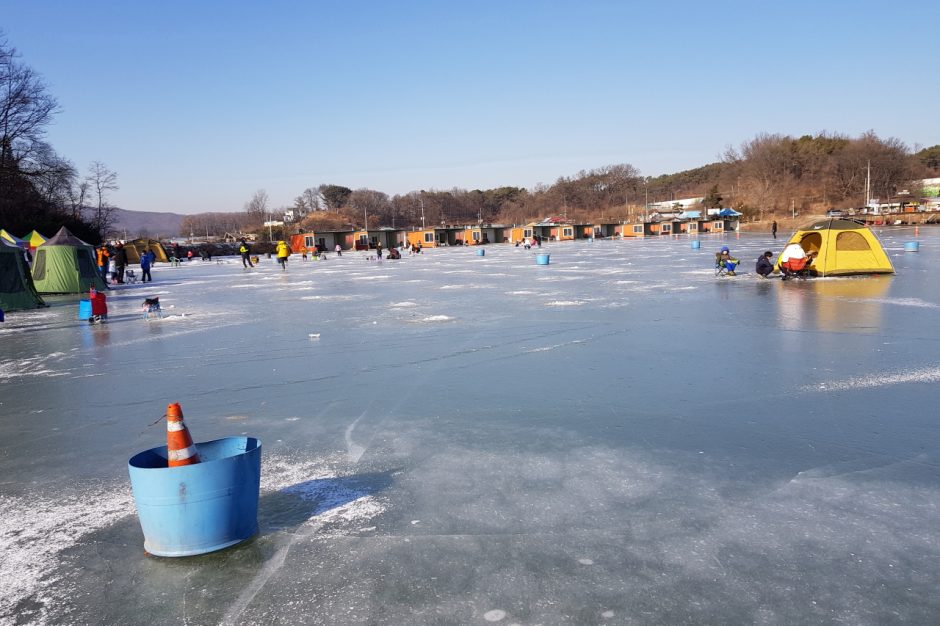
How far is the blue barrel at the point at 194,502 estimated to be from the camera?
365cm

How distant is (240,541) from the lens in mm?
3928

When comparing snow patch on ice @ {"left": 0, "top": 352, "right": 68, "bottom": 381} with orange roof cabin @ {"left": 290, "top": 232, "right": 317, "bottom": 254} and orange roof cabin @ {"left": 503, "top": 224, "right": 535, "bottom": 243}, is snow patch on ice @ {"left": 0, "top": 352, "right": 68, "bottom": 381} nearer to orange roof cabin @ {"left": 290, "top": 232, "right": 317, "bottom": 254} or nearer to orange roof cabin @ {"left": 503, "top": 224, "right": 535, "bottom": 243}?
orange roof cabin @ {"left": 290, "top": 232, "right": 317, "bottom": 254}

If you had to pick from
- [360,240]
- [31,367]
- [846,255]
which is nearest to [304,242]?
[360,240]

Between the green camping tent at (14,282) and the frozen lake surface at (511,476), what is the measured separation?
29.4ft

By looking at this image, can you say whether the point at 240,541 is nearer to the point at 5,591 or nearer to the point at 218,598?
the point at 218,598

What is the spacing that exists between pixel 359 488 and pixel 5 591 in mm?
2137

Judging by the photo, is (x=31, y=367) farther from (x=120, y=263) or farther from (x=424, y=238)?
(x=424, y=238)

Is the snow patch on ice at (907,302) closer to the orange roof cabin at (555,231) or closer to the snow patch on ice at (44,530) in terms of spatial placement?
the snow patch on ice at (44,530)

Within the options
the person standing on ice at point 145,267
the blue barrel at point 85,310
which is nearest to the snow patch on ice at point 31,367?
the blue barrel at point 85,310

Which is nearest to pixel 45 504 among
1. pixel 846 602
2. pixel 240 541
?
pixel 240 541

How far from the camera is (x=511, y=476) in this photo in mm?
4855

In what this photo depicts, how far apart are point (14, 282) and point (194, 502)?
19.3m

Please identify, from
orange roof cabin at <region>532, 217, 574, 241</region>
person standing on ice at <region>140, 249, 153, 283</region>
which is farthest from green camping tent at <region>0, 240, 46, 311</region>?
orange roof cabin at <region>532, 217, 574, 241</region>

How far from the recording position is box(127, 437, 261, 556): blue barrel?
3.65 m
